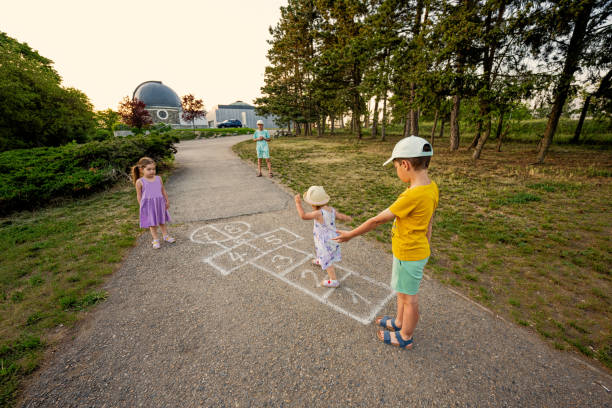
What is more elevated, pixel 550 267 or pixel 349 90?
pixel 349 90

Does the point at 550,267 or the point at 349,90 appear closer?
the point at 550,267

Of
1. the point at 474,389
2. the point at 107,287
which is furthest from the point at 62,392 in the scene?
the point at 474,389

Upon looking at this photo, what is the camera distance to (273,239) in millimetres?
5004

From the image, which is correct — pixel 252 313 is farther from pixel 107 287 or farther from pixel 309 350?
pixel 107 287

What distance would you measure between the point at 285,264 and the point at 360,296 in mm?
1422

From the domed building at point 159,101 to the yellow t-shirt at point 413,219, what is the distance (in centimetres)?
6937

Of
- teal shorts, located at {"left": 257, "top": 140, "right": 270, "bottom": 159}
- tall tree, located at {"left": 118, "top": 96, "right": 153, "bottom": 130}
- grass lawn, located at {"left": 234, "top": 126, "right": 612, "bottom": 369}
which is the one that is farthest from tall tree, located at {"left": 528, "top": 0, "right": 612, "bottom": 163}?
tall tree, located at {"left": 118, "top": 96, "right": 153, "bottom": 130}

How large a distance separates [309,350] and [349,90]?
24.2 metres

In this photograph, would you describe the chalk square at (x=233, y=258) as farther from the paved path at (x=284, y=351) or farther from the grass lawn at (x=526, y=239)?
the grass lawn at (x=526, y=239)

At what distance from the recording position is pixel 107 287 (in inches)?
140

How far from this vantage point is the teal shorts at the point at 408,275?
2299mm

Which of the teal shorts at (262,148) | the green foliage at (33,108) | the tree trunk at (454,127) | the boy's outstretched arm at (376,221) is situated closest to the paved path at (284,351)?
the boy's outstretched arm at (376,221)

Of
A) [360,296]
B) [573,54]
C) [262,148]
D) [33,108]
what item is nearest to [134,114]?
[33,108]

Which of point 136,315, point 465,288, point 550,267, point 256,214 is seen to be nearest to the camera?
point 136,315
